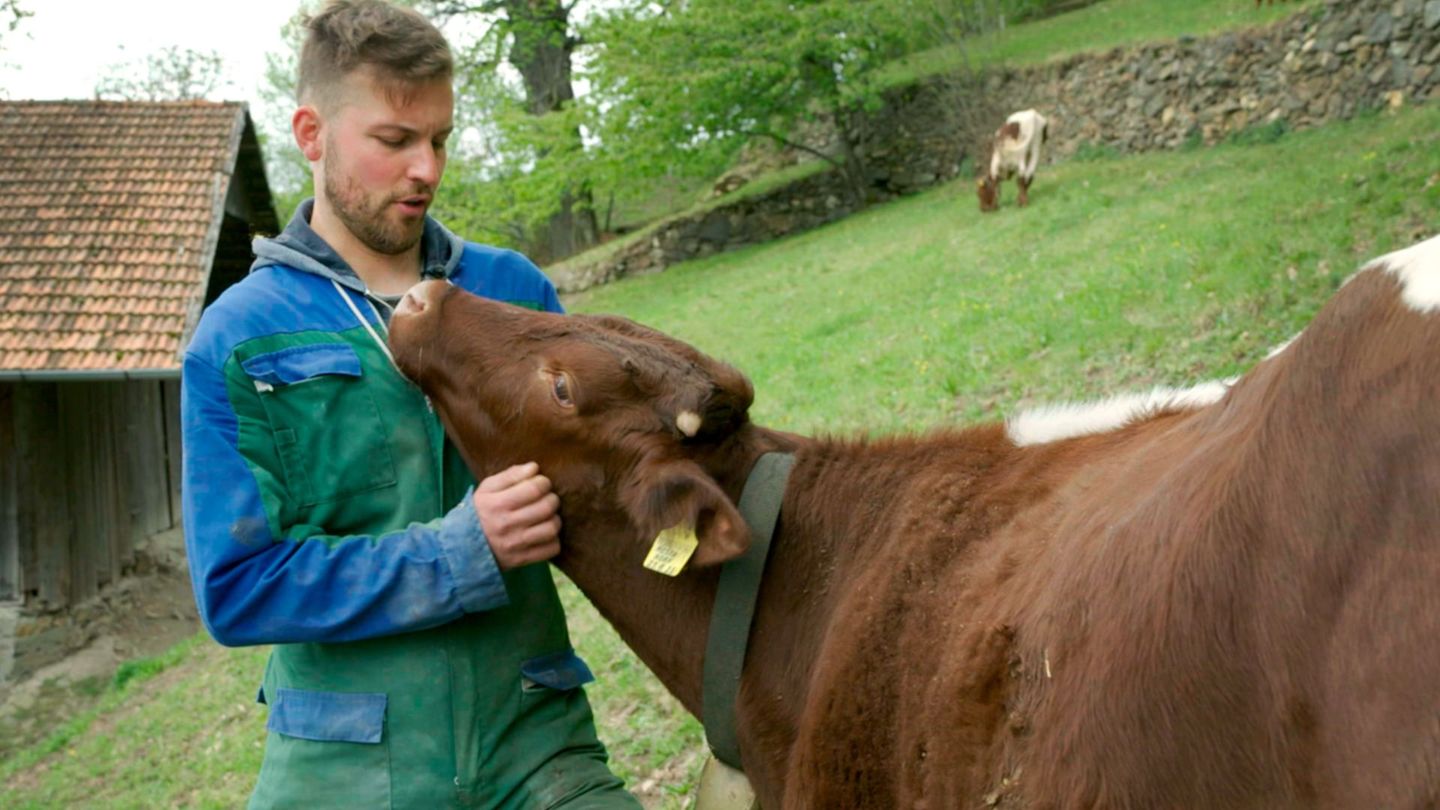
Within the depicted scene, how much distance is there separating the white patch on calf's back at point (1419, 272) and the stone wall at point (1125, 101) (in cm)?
1759

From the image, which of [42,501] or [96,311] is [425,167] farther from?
[42,501]

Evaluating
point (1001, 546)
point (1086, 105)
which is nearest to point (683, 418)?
point (1001, 546)

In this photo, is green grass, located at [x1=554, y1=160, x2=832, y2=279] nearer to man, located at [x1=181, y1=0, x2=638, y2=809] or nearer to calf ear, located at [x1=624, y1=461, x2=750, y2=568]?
man, located at [x1=181, y1=0, x2=638, y2=809]

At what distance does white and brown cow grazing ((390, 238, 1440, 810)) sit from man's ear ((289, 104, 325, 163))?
16.4 inches

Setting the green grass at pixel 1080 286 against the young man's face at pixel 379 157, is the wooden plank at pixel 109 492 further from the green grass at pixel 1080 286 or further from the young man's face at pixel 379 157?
the young man's face at pixel 379 157

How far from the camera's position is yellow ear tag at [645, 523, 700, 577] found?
2627 mm

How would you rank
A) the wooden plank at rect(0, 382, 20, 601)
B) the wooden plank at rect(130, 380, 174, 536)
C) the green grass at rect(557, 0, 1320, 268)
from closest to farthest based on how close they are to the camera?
1. the wooden plank at rect(0, 382, 20, 601)
2. the wooden plank at rect(130, 380, 174, 536)
3. the green grass at rect(557, 0, 1320, 268)

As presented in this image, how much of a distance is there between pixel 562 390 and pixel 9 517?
13.3m

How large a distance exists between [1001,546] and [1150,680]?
594 mm

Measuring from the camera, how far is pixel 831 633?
2742 mm

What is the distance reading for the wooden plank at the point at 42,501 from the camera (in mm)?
13742

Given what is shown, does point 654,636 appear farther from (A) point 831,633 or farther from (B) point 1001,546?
(B) point 1001,546

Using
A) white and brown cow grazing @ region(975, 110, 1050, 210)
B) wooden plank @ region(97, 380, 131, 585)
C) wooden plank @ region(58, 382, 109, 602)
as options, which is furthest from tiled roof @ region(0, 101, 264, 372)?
white and brown cow grazing @ region(975, 110, 1050, 210)

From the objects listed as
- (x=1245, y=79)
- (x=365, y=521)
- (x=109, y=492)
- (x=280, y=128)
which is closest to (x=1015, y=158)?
(x=1245, y=79)
